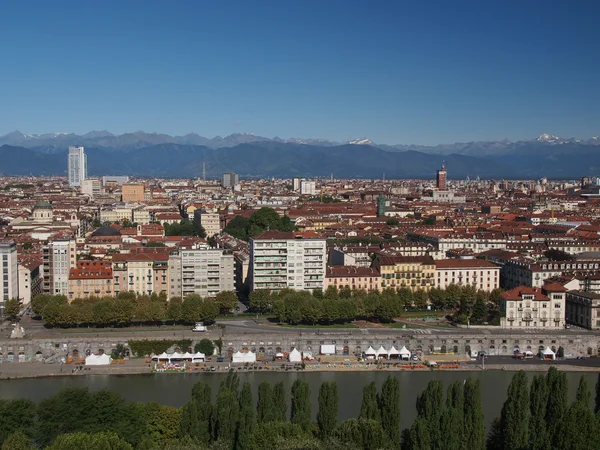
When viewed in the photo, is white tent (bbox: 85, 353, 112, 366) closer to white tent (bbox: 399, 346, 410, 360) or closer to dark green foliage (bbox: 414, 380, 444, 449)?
white tent (bbox: 399, 346, 410, 360)

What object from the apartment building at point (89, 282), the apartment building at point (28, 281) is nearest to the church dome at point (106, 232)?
the apartment building at point (28, 281)

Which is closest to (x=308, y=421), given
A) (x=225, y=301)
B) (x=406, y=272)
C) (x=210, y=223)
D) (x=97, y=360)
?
(x=97, y=360)

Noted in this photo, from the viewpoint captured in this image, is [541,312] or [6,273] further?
[6,273]

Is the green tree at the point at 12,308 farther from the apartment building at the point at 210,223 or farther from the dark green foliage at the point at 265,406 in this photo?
the apartment building at the point at 210,223

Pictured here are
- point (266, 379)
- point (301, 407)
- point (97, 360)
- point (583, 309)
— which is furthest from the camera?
point (583, 309)

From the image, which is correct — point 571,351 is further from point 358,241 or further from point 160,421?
point 358,241

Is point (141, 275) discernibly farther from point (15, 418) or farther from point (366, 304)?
point (15, 418)

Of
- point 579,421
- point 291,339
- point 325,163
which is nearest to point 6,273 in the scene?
point 291,339

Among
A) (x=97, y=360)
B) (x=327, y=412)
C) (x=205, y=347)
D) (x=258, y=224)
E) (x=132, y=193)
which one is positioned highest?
(x=132, y=193)
